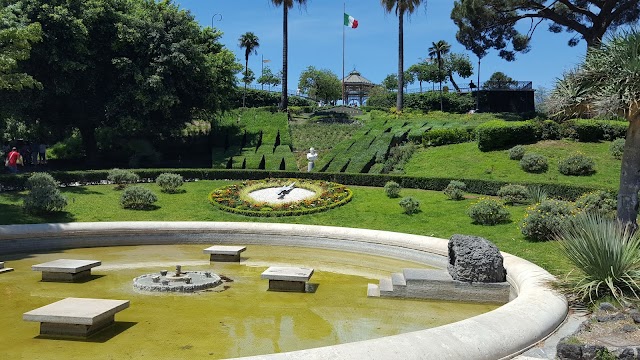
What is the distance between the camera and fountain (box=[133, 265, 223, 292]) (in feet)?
31.7

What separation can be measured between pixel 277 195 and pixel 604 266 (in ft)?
49.8

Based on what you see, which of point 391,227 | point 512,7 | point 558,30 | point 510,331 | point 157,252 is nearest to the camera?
point 510,331

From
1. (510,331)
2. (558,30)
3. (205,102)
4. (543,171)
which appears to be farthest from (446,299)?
(558,30)

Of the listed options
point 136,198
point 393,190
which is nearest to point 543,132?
point 393,190

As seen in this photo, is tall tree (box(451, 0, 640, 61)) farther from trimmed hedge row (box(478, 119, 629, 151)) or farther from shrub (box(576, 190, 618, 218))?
shrub (box(576, 190, 618, 218))

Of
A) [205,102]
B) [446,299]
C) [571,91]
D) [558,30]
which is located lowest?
[446,299]

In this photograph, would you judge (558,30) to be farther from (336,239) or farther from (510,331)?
(510,331)

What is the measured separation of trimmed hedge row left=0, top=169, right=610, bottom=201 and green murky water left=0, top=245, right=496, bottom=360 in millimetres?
9404

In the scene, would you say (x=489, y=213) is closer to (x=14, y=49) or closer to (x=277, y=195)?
(x=277, y=195)

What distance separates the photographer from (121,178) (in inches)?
907

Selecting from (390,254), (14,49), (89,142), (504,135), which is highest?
(14,49)

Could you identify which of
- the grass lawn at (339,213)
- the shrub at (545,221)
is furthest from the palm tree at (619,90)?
the grass lawn at (339,213)

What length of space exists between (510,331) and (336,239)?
9.14m

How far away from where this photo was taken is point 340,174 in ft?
81.4
